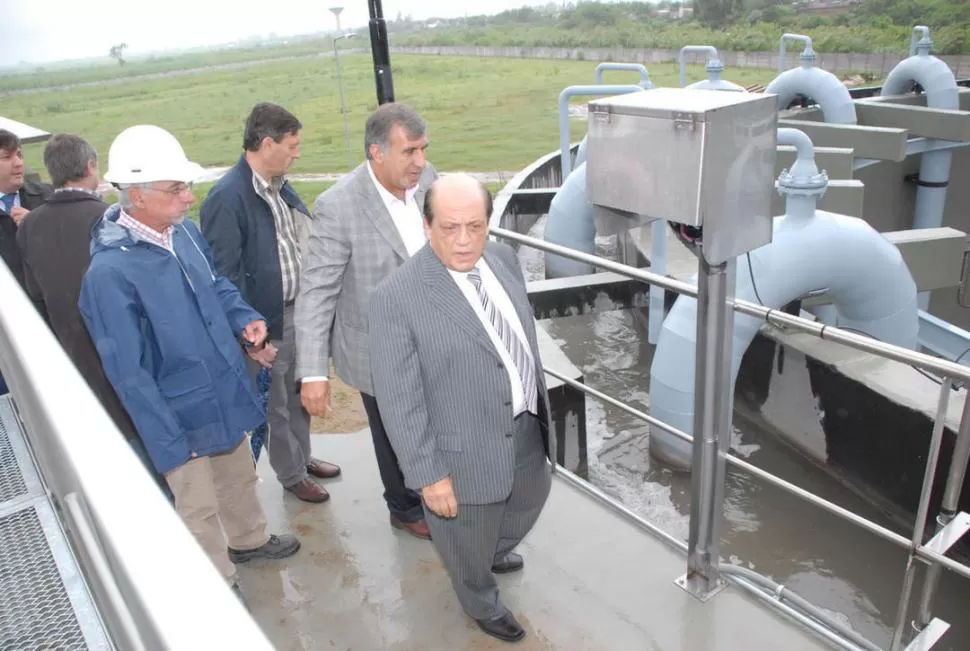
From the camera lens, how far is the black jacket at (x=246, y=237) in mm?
2514

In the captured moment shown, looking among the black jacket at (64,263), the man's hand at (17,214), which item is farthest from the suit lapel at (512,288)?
the man's hand at (17,214)

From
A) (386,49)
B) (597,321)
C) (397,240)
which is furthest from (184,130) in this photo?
(397,240)

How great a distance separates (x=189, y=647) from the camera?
495mm

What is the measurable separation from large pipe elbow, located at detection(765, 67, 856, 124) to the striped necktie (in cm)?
967

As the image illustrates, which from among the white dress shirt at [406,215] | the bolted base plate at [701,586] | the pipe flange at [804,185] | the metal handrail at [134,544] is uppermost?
the metal handrail at [134,544]

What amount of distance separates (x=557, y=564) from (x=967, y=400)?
4.50ft

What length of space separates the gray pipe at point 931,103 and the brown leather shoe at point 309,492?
12.1 m

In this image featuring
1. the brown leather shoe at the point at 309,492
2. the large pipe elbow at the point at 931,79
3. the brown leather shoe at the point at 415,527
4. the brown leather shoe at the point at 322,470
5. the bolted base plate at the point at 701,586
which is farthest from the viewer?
the large pipe elbow at the point at 931,79

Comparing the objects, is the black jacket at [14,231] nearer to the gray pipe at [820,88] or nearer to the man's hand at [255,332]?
the man's hand at [255,332]

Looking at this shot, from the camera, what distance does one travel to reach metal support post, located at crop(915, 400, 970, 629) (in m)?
1.80

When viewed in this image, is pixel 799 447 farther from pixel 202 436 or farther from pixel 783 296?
pixel 202 436

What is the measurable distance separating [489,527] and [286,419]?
122 centimetres

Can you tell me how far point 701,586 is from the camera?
233cm

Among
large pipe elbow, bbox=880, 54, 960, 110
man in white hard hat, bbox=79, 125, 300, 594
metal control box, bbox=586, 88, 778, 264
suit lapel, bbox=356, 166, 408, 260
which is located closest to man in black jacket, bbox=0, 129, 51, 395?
man in white hard hat, bbox=79, 125, 300, 594
